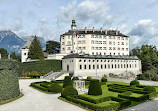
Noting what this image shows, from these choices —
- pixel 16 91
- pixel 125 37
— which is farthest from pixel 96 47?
pixel 16 91

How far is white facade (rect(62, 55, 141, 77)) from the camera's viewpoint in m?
46.2

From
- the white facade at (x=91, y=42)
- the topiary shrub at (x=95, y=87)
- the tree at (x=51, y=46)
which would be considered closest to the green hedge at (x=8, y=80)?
the topiary shrub at (x=95, y=87)

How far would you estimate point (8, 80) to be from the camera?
59.1ft

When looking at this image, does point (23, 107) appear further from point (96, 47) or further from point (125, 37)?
point (125, 37)

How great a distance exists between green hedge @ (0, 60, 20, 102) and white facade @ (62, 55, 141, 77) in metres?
27.2

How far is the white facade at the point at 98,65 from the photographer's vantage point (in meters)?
46.2

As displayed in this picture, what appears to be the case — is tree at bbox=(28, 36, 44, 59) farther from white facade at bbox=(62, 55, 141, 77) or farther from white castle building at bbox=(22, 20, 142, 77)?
white facade at bbox=(62, 55, 141, 77)

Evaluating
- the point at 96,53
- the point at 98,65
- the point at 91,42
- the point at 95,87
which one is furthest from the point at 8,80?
the point at 96,53

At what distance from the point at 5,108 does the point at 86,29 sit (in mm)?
53028

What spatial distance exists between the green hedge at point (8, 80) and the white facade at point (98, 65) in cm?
2720

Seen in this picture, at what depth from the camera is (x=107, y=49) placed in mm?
63219

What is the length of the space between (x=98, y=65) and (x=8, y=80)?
35666 mm

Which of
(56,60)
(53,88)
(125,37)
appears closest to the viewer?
(53,88)

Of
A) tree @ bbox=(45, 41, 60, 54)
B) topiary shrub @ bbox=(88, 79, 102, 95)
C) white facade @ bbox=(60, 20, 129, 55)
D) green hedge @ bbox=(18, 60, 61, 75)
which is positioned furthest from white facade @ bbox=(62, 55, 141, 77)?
tree @ bbox=(45, 41, 60, 54)
